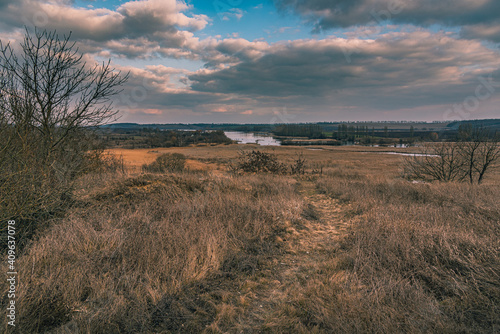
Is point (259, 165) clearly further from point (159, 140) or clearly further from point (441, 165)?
point (159, 140)

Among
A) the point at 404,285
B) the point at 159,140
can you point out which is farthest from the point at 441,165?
the point at 159,140

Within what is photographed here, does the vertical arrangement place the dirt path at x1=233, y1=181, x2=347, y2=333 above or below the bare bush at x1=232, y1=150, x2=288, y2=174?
below

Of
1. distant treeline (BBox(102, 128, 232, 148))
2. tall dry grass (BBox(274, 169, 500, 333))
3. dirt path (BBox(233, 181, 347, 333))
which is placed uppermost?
distant treeline (BBox(102, 128, 232, 148))

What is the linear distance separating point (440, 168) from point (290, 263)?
17088 millimetres

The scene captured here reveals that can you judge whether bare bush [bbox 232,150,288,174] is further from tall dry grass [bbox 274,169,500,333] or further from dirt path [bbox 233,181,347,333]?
tall dry grass [bbox 274,169,500,333]

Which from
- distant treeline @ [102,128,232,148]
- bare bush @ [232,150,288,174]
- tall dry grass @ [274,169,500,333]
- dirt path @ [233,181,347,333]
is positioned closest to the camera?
tall dry grass @ [274,169,500,333]

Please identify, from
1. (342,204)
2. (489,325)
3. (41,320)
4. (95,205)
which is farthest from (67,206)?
(342,204)

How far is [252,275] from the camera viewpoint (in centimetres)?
419

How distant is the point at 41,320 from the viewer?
2.71 metres

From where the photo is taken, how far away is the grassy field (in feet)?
9.34

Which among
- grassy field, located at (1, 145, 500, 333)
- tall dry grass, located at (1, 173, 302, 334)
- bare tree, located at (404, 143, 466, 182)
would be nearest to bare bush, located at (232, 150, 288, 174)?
bare tree, located at (404, 143, 466, 182)

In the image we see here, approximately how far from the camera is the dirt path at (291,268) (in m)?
3.15

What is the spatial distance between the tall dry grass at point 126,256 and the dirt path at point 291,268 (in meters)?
0.57

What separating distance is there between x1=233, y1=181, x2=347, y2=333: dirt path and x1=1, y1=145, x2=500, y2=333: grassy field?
0.09 ft
